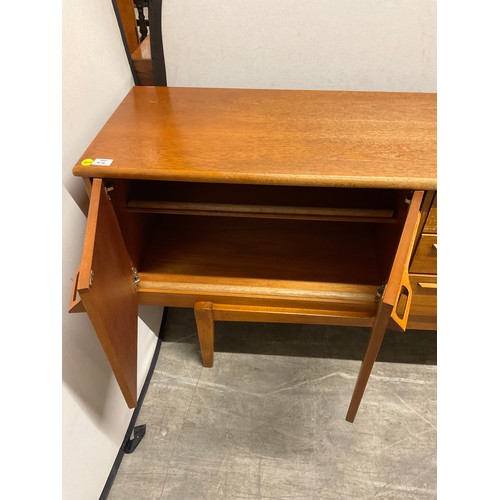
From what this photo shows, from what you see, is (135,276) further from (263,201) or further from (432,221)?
(432,221)

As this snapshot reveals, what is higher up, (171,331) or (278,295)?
(278,295)

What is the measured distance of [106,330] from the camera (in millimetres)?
729

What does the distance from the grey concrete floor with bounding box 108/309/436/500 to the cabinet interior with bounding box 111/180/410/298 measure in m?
0.45

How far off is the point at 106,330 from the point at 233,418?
649mm

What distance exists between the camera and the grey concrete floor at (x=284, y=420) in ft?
3.57

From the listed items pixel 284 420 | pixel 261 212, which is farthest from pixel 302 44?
pixel 284 420

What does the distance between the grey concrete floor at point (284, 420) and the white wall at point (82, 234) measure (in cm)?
19

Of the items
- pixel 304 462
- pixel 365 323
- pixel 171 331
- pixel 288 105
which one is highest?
pixel 288 105

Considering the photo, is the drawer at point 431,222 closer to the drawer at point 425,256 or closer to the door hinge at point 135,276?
the drawer at point 425,256

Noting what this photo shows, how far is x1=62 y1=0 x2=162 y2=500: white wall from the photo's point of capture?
32.1 inches

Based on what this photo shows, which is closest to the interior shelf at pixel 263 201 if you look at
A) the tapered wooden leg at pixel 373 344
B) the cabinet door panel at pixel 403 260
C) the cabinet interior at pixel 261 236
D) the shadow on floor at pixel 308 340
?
the cabinet interior at pixel 261 236

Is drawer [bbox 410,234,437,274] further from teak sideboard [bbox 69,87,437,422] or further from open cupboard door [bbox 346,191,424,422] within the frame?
open cupboard door [bbox 346,191,424,422]

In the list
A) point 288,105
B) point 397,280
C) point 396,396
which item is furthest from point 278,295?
point 396,396

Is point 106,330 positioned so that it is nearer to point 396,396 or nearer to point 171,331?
point 171,331
